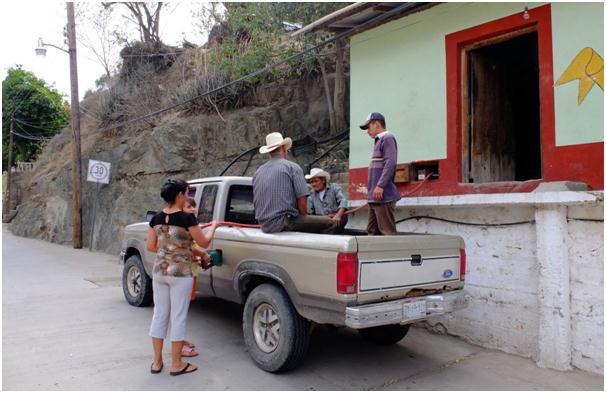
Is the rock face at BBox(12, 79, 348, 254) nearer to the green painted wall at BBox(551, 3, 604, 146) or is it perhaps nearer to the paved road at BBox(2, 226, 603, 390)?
the paved road at BBox(2, 226, 603, 390)

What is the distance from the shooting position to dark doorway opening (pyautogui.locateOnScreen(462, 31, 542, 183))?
561cm

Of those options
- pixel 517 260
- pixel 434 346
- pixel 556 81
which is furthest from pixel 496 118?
pixel 434 346

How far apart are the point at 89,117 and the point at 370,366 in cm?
1707

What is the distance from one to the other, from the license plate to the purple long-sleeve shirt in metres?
1.33

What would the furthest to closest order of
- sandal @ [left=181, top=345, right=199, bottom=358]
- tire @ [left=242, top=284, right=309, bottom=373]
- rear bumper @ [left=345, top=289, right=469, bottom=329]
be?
sandal @ [left=181, top=345, right=199, bottom=358], tire @ [left=242, top=284, right=309, bottom=373], rear bumper @ [left=345, top=289, right=469, bottom=329]

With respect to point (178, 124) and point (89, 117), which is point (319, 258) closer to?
point (178, 124)

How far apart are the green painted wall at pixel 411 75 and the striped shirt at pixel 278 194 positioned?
2134 millimetres

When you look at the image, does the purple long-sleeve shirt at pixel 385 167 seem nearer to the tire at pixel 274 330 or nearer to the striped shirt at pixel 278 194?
the striped shirt at pixel 278 194

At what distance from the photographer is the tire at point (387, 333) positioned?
15.8 ft

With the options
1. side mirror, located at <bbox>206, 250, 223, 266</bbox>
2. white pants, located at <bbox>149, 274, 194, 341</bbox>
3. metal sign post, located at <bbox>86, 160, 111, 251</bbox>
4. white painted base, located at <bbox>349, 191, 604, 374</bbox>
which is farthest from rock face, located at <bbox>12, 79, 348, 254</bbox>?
white pants, located at <bbox>149, 274, 194, 341</bbox>

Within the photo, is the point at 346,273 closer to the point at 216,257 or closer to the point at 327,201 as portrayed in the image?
the point at 216,257

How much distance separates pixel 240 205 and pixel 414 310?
2.56 m

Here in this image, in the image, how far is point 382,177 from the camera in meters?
4.65

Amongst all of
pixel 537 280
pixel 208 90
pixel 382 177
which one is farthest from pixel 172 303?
pixel 208 90
